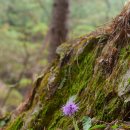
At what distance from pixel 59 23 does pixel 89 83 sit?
5302mm

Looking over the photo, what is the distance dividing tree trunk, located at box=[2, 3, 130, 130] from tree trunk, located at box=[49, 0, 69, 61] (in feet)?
14.1

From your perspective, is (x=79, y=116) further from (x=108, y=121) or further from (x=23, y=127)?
(x=23, y=127)

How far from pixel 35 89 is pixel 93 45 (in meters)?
0.81

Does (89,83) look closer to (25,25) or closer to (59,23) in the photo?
Result: (59,23)

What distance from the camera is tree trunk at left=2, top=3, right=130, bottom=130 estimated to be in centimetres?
272

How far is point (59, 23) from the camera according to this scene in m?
8.37

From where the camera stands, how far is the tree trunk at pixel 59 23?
27.3 ft

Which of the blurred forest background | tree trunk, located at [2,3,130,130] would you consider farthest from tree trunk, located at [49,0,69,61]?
the blurred forest background

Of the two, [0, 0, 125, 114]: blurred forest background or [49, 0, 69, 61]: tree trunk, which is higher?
[0, 0, 125, 114]: blurred forest background

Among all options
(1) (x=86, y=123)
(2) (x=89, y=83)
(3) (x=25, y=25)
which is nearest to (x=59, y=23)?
(2) (x=89, y=83)

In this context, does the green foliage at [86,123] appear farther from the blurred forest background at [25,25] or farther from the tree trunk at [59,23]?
the blurred forest background at [25,25]

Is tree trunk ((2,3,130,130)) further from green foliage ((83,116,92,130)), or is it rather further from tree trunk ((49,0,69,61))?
tree trunk ((49,0,69,61))

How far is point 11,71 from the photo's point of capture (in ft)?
63.0

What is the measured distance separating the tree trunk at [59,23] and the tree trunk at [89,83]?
4.31 metres
